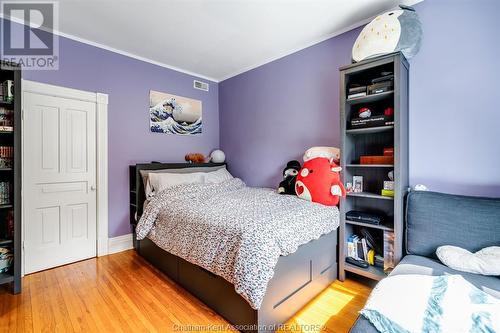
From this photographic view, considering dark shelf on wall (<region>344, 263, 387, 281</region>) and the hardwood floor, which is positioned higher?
dark shelf on wall (<region>344, 263, 387, 281</region>)

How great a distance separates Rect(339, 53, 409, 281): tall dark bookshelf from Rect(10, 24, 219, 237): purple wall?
2.39m

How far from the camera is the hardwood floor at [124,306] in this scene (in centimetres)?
156

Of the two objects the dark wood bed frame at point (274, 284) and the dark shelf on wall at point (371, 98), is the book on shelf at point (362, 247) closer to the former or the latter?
the dark wood bed frame at point (274, 284)

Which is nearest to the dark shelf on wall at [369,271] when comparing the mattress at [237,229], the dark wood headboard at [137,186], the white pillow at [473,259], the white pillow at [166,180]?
the mattress at [237,229]

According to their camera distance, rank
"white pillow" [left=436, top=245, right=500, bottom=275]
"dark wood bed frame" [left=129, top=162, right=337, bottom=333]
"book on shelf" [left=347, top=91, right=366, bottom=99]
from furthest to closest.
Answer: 1. "book on shelf" [left=347, top=91, right=366, bottom=99]
2. "dark wood bed frame" [left=129, top=162, right=337, bottom=333]
3. "white pillow" [left=436, top=245, right=500, bottom=275]

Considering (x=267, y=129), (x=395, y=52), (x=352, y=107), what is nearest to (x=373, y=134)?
(x=352, y=107)

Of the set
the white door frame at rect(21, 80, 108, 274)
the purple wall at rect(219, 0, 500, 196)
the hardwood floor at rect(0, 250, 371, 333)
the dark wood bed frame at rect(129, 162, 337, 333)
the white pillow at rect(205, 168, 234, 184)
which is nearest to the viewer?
the dark wood bed frame at rect(129, 162, 337, 333)

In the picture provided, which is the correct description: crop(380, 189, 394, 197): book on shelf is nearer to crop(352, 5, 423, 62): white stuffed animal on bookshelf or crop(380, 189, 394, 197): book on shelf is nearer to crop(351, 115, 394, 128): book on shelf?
crop(351, 115, 394, 128): book on shelf

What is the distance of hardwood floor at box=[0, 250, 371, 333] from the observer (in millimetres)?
1564

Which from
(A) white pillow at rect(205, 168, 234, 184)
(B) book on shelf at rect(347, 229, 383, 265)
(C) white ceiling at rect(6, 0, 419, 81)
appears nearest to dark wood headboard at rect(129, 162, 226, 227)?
(A) white pillow at rect(205, 168, 234, 184)

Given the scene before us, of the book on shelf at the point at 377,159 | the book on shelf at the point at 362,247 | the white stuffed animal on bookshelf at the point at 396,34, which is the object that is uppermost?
the white stuffed animal on bookshelf at the point at 396,34

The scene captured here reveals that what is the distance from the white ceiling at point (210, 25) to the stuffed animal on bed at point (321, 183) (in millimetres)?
1413

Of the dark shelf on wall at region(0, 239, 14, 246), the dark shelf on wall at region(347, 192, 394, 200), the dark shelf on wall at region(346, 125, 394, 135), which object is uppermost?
the dark shelf on wall at region(346, 125, 394, 135)

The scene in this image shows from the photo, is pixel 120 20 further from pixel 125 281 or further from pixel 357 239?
pixel 357 239
